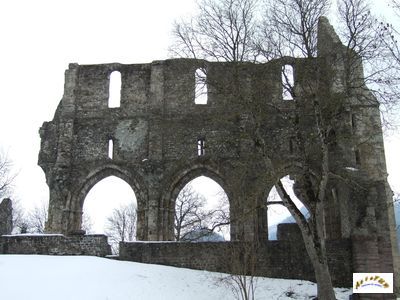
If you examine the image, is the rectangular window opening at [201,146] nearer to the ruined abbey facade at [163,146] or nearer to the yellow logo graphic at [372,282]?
the ruined abbey facade at [163,146]

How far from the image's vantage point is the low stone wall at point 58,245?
18859mm

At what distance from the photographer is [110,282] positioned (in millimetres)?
15234

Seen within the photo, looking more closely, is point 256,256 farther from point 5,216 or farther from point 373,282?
point 5,216

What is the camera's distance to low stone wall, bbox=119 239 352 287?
17.0 m

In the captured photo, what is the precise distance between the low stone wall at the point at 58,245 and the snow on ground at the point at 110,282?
0.96 meters

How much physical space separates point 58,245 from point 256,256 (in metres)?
7.01

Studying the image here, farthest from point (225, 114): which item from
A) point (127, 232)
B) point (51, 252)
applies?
point (127, 232)

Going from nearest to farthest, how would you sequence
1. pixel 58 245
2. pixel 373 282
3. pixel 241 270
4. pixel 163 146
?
pixel 241 270
pixel 373 282
pixel 58 245
pixel 163 146

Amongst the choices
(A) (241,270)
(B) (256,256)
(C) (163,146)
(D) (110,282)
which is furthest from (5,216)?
(A) (241,270)

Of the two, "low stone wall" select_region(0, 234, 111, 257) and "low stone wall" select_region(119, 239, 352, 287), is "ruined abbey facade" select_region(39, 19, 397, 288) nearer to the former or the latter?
"low stone wall" select_region(119, 239, 352, 287)

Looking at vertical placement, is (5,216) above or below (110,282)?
above

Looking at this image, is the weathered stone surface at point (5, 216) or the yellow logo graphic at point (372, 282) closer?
the yellow logo graphic at point (372, 282)

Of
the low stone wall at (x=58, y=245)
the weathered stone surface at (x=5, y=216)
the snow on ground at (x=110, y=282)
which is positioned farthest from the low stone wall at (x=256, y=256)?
the weathered stone surface at (x=5, y=216)

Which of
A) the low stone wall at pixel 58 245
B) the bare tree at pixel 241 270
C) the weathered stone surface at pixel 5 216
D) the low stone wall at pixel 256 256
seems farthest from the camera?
the weathered stone surface at pixel 5 216
